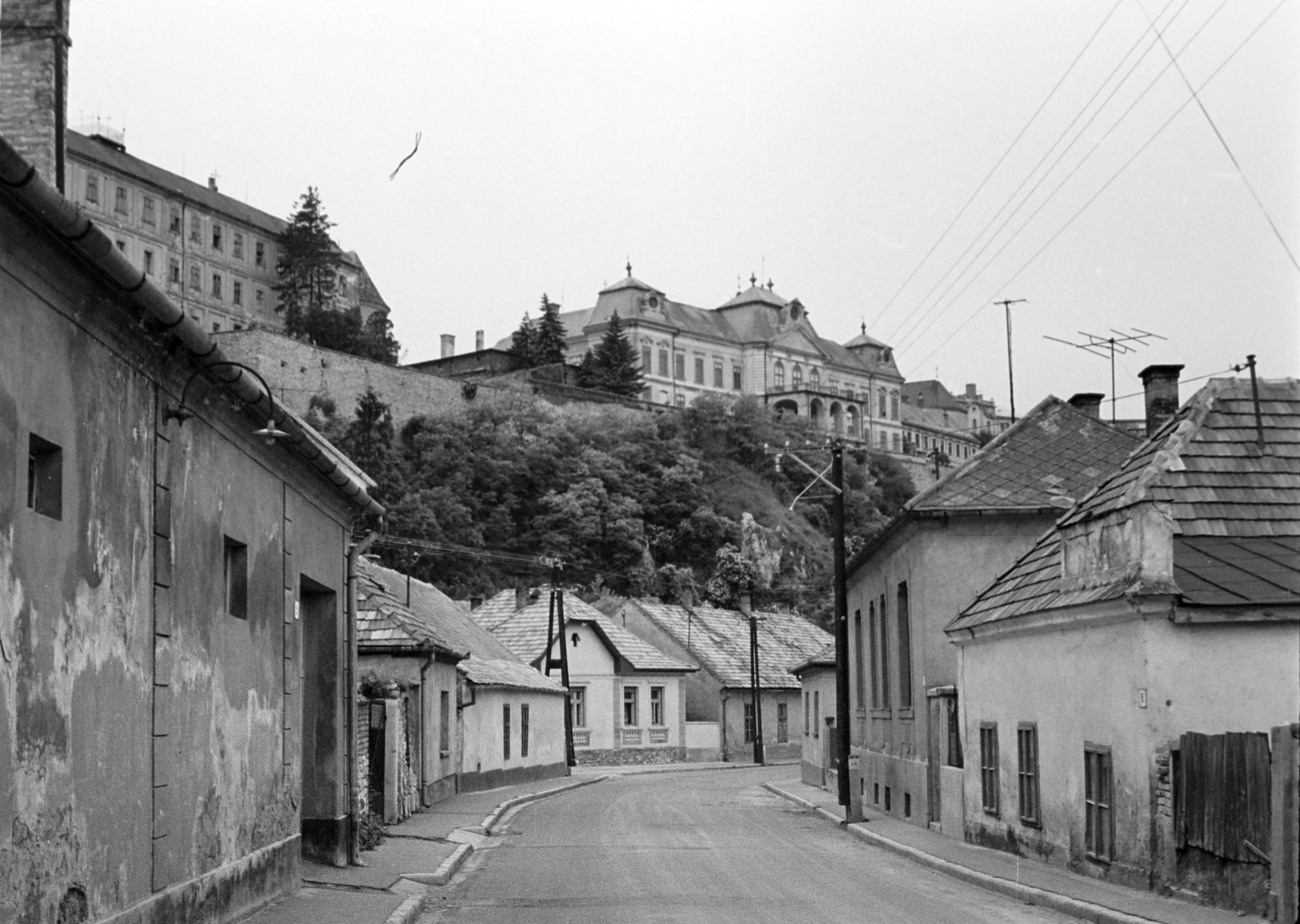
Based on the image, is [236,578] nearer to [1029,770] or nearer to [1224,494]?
[1224,494]

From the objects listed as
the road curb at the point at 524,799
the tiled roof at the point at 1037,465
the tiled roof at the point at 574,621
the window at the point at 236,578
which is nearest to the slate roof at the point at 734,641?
the tiled roof at the point at 574,621

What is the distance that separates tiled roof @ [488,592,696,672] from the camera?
52.8 m

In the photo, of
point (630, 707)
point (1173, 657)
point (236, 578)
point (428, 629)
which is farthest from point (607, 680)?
point (236, 578)

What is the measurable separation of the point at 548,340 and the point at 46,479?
10660cm

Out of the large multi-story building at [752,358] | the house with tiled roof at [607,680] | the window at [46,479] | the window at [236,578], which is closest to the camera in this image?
the window at [46,479]

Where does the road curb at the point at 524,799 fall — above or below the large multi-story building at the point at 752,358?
below

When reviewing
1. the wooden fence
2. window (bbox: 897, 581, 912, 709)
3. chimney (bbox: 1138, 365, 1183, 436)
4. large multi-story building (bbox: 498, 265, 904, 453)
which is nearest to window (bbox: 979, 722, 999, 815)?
chimney (bbox: 1138, 365, 1183, 436)

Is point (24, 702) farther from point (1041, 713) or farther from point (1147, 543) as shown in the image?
point (1041, 713)

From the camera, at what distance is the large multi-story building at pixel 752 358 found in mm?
124750

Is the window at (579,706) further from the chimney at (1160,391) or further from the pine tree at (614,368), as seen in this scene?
the pine tree at (614,368)

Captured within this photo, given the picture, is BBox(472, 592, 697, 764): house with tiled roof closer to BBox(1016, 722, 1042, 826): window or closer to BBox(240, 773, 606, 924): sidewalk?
BBox(240, 773, 606, 924): sidewalk

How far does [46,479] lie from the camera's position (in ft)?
27.4

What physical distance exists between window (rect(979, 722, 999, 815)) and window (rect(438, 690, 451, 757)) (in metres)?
11.3

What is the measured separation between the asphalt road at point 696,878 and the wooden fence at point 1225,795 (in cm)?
143
